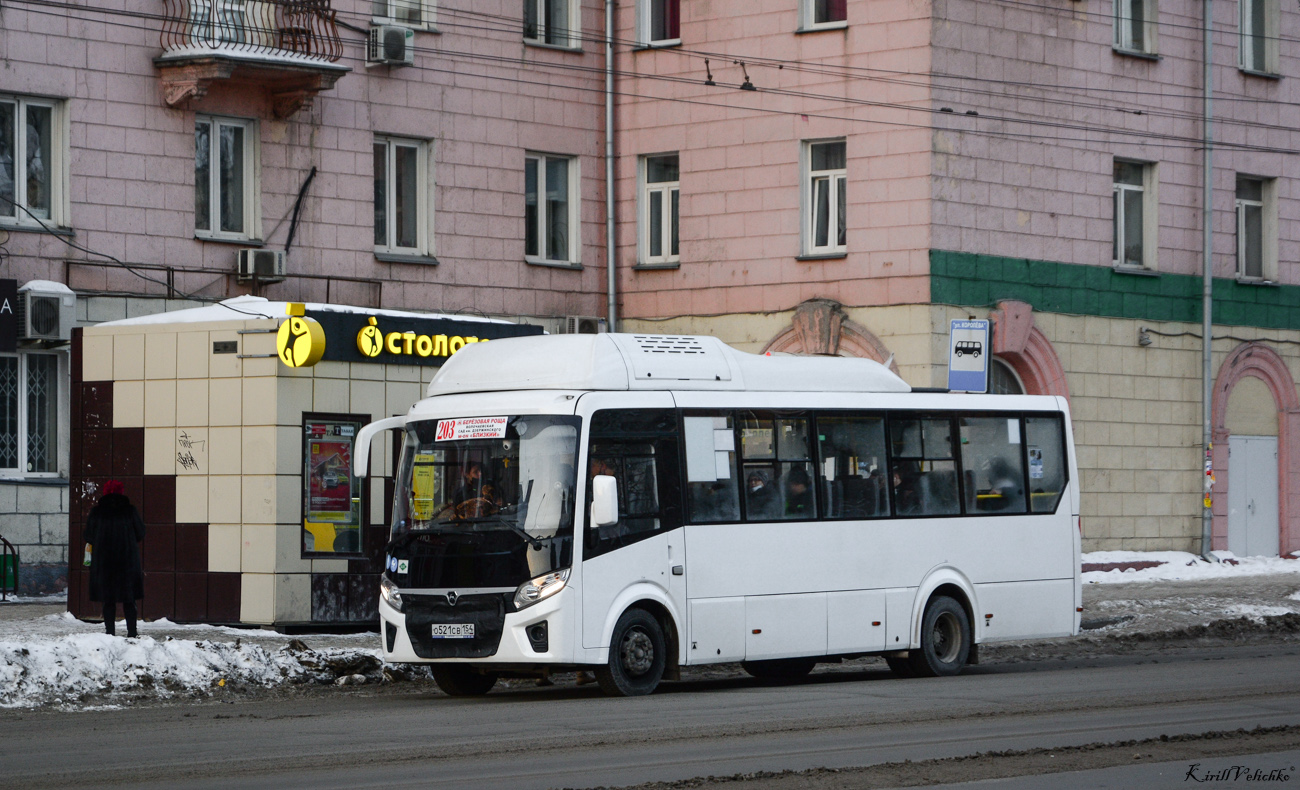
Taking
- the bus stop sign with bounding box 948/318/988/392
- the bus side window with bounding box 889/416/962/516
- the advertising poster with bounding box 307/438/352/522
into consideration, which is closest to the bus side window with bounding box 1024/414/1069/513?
the bus side window with bounding box 889/416/962/516

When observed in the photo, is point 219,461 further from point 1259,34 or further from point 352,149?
point 1259,34

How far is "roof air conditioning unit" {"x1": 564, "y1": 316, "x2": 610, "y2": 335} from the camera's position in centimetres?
3203

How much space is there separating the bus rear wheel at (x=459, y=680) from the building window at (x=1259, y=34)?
2281cm

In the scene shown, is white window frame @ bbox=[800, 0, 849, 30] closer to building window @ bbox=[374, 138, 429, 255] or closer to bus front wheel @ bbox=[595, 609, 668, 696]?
building window @ bbox=[374, 138, 429, 255]

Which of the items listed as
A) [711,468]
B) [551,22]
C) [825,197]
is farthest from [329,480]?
[551,22]

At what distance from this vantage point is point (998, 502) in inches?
746

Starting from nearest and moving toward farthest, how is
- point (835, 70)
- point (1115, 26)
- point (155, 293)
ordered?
point (155, 293), point (835, 70), point (1115, 26)

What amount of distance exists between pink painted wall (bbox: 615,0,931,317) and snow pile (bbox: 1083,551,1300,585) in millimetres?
5607

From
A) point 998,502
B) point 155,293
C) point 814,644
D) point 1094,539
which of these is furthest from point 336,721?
point 1094,539

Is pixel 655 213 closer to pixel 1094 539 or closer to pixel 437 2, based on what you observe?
pixel 437 2

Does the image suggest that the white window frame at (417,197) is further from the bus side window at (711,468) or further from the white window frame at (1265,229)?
the white window frame at (1265,229)

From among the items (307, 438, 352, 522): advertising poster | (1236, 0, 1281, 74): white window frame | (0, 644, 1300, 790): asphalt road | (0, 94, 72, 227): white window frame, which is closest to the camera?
(0, 644, 1300, 790): asphalt road

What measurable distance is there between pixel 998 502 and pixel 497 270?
1406cm

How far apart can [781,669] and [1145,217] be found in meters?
16.4
